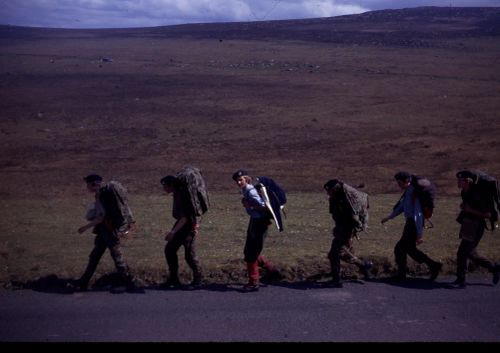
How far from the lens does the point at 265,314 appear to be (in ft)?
21.6

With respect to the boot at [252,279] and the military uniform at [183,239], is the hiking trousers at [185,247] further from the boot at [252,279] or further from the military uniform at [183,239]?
the boot at [252,279]

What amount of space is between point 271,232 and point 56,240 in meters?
4.05

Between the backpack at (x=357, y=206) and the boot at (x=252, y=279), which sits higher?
the backpack at (x=357, y=206)

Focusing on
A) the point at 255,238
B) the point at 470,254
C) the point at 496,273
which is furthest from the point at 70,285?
the point at 496,273

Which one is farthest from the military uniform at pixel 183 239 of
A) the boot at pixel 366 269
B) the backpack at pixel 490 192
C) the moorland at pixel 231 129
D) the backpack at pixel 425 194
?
the backpack at pixel 490 192

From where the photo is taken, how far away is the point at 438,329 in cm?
612

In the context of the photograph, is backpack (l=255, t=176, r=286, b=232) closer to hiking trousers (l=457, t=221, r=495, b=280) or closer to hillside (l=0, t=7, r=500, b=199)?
hiking trousers (l=457, t=221, r=495, b=280)

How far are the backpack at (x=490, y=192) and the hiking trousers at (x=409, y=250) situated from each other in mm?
931

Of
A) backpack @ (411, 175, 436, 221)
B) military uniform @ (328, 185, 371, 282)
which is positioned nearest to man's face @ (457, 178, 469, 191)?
backpack @ (411, 175, 436, 221)

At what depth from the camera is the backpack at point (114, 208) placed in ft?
24.7

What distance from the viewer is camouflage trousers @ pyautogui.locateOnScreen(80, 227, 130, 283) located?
295 inches

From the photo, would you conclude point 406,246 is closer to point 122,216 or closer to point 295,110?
point 122,216

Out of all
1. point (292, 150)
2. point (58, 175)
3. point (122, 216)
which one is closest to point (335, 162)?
point (292, 150)

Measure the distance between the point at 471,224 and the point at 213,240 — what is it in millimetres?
4755
